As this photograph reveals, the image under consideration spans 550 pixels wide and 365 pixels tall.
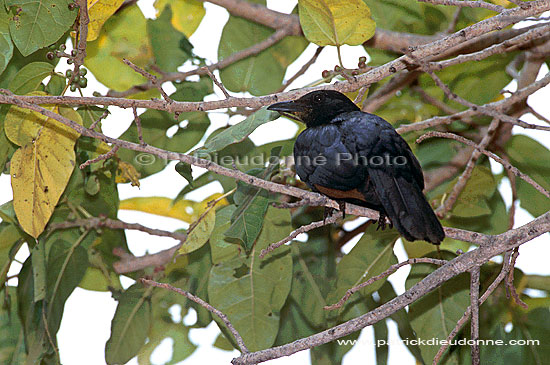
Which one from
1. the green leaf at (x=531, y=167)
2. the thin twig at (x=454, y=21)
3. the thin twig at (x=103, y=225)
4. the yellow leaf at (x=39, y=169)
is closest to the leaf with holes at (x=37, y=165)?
the yellow leaf at (x=39, y=169)

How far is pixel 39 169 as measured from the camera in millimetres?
2258

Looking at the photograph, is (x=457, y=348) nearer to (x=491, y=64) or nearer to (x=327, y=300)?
(x=327, y=300)

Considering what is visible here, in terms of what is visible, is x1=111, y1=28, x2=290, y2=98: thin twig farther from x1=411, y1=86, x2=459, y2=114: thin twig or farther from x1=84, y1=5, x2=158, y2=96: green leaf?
x1=411, y1=86, x2=459, y2=114: thin twig

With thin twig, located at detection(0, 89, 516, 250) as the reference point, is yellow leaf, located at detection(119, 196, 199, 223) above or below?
above

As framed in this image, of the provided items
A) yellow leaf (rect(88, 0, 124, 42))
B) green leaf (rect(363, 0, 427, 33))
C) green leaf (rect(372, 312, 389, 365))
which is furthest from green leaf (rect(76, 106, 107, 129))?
green leaf (rect(372, 312, 389, 365))

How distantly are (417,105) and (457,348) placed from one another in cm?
117

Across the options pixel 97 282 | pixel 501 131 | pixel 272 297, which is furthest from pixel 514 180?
pixel 97 282

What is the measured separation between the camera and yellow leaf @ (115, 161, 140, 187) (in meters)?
2.53

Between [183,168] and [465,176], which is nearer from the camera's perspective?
[183,168]

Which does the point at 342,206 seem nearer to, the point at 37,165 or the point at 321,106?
the point at 321,106

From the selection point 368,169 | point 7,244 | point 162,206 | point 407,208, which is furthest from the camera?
point 162,206

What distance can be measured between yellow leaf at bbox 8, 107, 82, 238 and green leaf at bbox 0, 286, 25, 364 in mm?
681

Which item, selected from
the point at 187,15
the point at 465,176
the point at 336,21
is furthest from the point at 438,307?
the point at 187,15

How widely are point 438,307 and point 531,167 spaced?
34.4 inches
